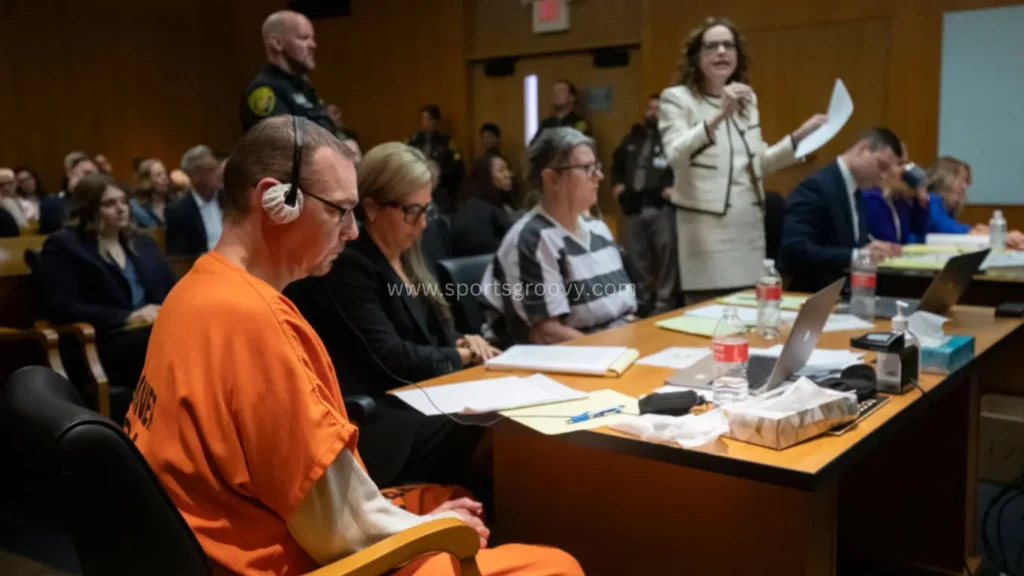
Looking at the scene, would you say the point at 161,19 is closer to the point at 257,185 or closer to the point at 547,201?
the point at 547,201

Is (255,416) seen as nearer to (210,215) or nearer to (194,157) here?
(210,215)

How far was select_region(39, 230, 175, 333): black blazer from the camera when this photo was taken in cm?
323

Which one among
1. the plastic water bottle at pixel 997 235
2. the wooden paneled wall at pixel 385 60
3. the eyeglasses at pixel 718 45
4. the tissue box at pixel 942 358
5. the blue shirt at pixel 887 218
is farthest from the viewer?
the wooden paneled wall at pixel 385 60

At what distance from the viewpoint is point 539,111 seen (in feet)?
26.2

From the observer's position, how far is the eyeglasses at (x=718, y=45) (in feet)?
9.63

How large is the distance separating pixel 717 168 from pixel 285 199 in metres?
2.08

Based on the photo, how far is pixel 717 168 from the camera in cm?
300

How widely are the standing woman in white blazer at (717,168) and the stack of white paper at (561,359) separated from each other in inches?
42.3

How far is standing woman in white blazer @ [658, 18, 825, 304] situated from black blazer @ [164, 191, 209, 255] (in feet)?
10.7

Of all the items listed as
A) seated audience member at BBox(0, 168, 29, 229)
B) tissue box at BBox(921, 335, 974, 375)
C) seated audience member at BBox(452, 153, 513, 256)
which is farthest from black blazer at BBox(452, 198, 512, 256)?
seated audience member at BBox(0, 168, 29, 229)

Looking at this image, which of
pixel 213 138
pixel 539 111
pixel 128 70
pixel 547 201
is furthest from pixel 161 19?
pixel 547 201

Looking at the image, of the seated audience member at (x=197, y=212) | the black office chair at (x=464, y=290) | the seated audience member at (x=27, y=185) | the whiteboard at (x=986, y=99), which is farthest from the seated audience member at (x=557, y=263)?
the seated audience member at (x=27, y=185)

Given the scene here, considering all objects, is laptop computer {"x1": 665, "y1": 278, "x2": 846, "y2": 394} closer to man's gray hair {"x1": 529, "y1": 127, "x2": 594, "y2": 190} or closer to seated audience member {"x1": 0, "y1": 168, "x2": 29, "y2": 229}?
man's gray hair {"x1": 529, "y1": 127, "x2": 594, "y2": 190}

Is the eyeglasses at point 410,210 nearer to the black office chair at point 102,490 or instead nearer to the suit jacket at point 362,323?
the suit jacket at point 362,323
